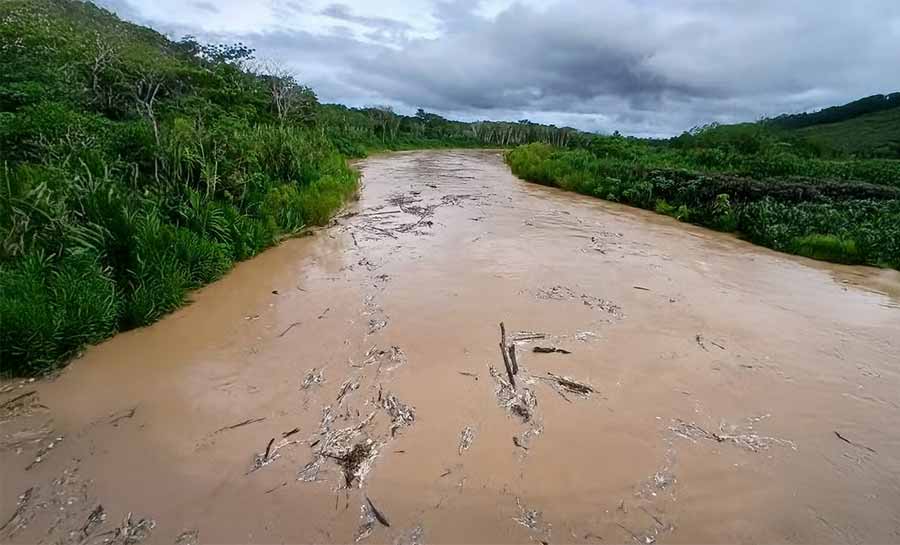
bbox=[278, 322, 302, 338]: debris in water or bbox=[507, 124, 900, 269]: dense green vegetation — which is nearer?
bbox=[278, 322, 302, 338]: debris in water

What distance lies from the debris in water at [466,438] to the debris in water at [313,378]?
1.40m

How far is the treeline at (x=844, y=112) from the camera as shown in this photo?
4056 cm

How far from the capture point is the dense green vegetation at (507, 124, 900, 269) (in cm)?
956

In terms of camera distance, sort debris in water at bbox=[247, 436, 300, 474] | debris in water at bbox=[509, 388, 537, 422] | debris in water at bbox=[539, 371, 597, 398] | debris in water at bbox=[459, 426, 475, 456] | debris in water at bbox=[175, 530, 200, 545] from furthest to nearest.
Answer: debris in water at bbox=[539, 371, 597, 398] → debris in water at bbox=[509, 388, 537, 422] → debris in water at bbox=[459, 426, 475, 456] → debris in water at bbox=[247, 436, 300, 474] → debris in water at bbox=[175, 530, 200, 545]

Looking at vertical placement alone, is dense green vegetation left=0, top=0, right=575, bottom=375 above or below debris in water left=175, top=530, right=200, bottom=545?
above

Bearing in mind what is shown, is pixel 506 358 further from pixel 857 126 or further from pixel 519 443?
pixel 857 126

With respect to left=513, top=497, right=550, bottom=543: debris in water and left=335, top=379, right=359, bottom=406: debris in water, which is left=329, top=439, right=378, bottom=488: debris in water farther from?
left=513, top=497, right=550, bottom=543: debris in water

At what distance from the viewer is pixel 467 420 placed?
3.62 metres

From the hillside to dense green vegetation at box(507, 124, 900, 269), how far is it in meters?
4.00

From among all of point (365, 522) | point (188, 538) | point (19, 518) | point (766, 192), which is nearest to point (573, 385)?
point (365, 522)

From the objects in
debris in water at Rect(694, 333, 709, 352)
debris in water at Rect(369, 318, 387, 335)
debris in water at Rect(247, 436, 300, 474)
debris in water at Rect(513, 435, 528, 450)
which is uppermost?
debris in water at Rect(694, 333, 709, 352)

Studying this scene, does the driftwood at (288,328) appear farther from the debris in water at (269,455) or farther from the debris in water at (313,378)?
the debris in water at (269,455)

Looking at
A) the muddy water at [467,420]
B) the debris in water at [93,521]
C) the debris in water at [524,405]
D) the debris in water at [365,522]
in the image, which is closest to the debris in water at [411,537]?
the muddy water at [467,420]

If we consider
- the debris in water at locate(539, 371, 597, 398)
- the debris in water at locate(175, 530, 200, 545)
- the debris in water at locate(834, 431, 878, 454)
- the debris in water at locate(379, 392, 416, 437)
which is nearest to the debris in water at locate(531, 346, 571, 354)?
the debris in water at locate(539, 371, 597, 398)
